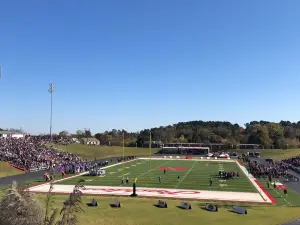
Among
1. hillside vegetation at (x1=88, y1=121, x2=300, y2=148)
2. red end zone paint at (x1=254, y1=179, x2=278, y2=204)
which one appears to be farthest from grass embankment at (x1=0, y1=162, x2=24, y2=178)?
hillside vegetation at (x1=88, y1=121, x2=300, y2=148)

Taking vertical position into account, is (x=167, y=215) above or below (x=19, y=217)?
below

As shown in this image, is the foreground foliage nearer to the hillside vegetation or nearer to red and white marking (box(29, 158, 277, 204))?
red and white marking (box(29, 158, 277, 204))

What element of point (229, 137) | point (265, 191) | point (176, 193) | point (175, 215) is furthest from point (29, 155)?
point (229, 137)

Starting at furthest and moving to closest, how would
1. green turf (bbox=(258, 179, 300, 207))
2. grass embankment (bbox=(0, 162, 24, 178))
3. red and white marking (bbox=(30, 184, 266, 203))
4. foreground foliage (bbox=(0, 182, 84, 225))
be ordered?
1. grass embankment (bbox=(0, 162, 24, 178))
2. red and white marking (bbox=(30, 184, 266, 203))
3. green turf (bbox=(258, 179, 300, 207))
4. foreground foliage (bbox=(0, 182, 84, 225))

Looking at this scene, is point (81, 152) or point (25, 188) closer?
point (25, 188)

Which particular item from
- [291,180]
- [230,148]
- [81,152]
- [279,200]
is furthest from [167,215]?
[230,148]

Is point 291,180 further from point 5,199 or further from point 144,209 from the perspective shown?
point 5,199

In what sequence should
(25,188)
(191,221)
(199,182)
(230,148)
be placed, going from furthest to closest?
(230,148) → (199,182) → (191,221) → (25,188)

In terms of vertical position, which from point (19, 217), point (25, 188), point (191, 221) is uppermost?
point (25, 188)
